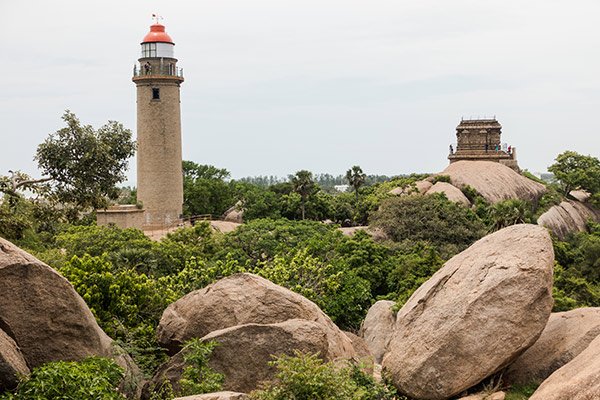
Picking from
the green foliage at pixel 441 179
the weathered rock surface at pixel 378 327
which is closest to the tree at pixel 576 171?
the green foliage at pixel 441 179

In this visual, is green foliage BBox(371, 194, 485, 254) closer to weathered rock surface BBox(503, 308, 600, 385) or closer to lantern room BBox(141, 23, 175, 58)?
lantern room BBox(141, 23, 175, 58)

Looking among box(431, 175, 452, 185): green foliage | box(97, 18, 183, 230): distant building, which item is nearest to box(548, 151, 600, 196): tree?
box(431, 175, 452, 185): green foliage

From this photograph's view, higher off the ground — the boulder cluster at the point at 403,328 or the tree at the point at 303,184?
the tree at the point at 303,184

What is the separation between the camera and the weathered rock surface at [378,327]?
81.5 ft

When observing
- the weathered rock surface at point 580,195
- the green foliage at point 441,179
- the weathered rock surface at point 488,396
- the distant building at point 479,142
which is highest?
the distant building at point 479,142

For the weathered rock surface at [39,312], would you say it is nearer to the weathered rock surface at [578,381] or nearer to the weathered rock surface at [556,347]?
the weathered rock surface at [578,381]

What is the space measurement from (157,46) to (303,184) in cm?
1257

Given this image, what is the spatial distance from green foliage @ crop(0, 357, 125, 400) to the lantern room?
40.4m

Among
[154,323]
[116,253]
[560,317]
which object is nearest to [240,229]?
[116,253]

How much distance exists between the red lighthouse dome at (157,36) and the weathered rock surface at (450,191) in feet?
61.8

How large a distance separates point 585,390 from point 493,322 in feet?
10.6

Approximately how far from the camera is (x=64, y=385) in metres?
13.3

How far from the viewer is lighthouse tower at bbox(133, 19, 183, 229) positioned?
5244cm

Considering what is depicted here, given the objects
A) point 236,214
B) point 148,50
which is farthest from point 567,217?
point 148,50
